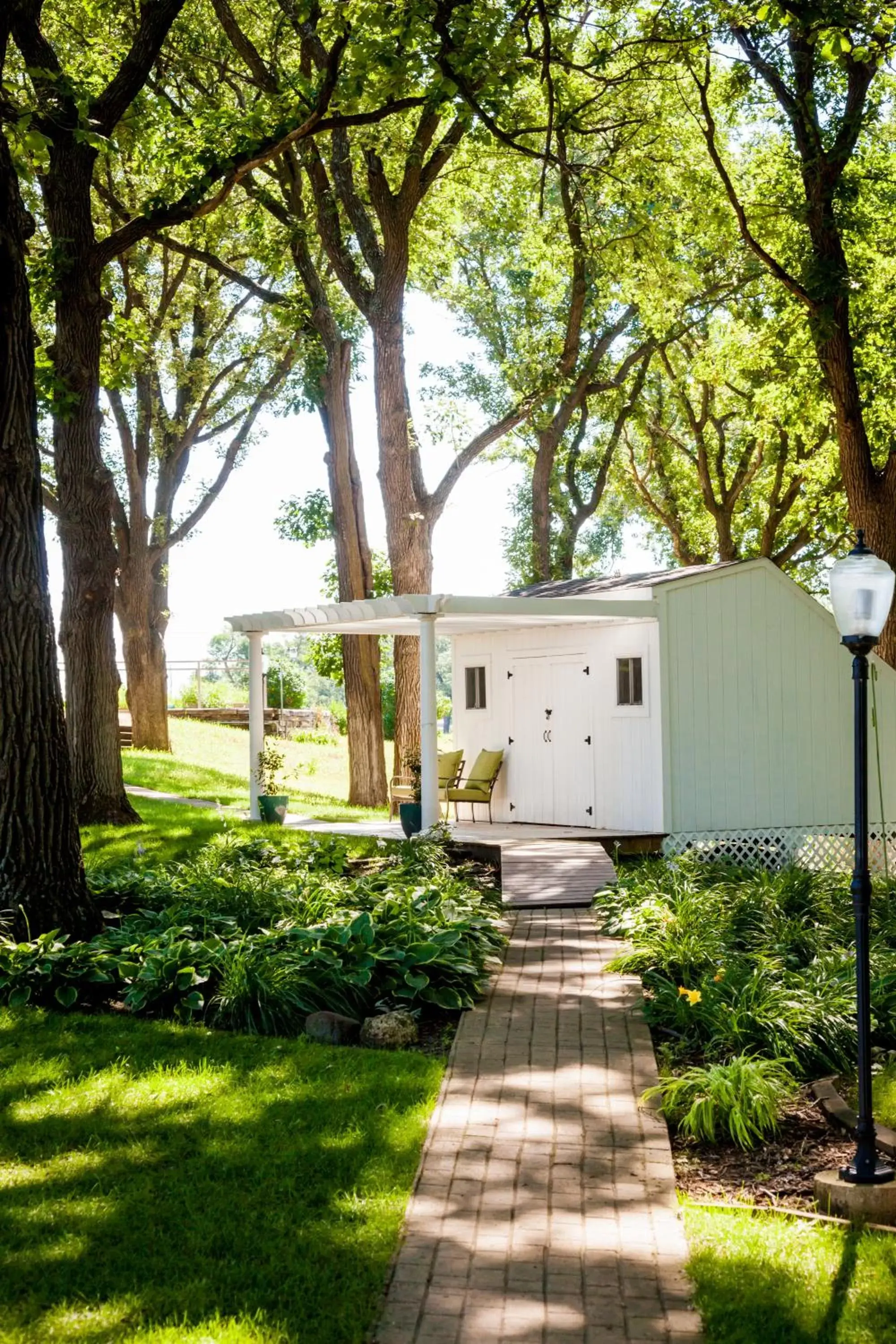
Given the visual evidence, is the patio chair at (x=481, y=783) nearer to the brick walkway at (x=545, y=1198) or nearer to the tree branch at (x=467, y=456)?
the tree branch at (x=467, y=456)

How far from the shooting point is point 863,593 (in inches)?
197

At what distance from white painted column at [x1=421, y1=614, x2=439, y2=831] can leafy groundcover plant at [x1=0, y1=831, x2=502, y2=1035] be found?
307 cm

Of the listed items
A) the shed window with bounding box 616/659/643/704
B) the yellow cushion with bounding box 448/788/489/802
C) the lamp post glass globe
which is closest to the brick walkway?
the lamp post glass globe

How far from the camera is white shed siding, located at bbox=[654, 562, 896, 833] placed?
13344mm

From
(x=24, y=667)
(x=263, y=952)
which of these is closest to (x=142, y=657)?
(x=24, y=667)

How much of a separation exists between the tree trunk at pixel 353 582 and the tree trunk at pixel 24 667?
10416 mm

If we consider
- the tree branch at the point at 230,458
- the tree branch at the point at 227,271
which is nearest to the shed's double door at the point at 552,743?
the tree branch at the point at 227,271

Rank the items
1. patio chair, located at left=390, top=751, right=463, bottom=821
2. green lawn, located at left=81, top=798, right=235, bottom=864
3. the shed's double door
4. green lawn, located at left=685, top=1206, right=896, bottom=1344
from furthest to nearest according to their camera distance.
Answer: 1. patio chair, located at left=390, top=751, right=463, bottom=821
2. the shed's double door
3. green lawn, located at left=81, top=798, right=235, bottom=864
4. green lawn, located at left=685, top=1206, right=896, bottom=1344

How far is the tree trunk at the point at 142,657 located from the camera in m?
24.3

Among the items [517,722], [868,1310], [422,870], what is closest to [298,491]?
[517,722]

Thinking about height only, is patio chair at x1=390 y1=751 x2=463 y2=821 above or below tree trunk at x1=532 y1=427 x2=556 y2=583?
below

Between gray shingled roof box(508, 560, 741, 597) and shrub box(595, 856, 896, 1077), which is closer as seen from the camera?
shrub box(595, 856, 896, 1077)

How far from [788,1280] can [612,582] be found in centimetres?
1152

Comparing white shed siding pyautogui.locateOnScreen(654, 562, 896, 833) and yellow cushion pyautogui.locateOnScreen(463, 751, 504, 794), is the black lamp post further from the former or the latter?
yellow cushion pyautogui.locateOnScreen(463, 751, 504, 794)
